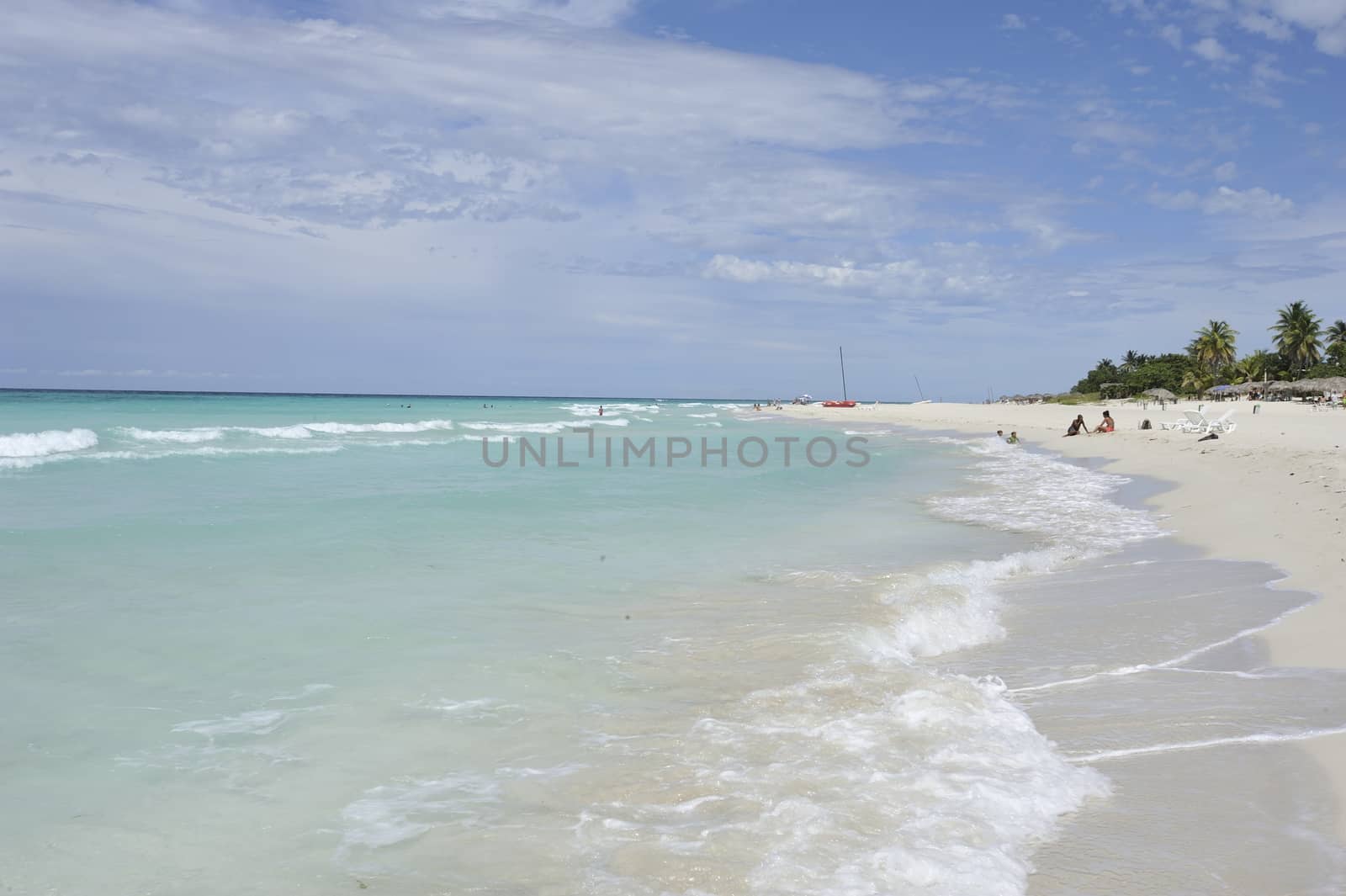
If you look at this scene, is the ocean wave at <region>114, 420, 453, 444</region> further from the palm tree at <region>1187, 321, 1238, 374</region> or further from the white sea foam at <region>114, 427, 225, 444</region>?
the palm tree at <region>1187, 321, 1238, 374</region>

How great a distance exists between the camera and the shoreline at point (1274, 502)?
21.9 ft

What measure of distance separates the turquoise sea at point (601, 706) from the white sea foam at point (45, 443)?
18.5 m

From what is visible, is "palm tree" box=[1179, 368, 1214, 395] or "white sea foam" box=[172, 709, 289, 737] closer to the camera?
"white sea foam" box=[172, 709, 289, 737]

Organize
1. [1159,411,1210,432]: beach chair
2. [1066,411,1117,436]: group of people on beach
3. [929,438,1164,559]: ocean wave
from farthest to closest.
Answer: [1066,411,1117,436]: group of people on beach → [1159,411,1210,432]: beach chair → [929,438,1164,559]: ocean wave

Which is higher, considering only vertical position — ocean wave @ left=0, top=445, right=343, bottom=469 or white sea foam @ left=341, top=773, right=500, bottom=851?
ocean wave @ left=0, top=445, right=343, bottom=469

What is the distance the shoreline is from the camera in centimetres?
666

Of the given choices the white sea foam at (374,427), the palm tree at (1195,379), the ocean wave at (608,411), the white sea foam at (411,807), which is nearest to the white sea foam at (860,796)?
the white sea foam at (411,807)

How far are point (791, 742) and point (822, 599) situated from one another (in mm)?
3846

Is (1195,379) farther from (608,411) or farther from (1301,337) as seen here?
(608,411)

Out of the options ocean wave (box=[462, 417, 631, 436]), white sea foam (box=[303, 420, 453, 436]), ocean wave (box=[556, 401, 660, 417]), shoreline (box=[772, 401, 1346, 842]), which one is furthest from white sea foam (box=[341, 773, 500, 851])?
ocean wave (box=[556, 401, 660, 417])

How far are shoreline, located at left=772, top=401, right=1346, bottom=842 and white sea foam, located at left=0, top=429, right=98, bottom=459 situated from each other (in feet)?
103

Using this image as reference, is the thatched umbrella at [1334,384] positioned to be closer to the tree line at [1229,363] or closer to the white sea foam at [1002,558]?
the tree line at [1229,363]

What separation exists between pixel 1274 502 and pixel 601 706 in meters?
13.0

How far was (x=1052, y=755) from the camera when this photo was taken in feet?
15.8
